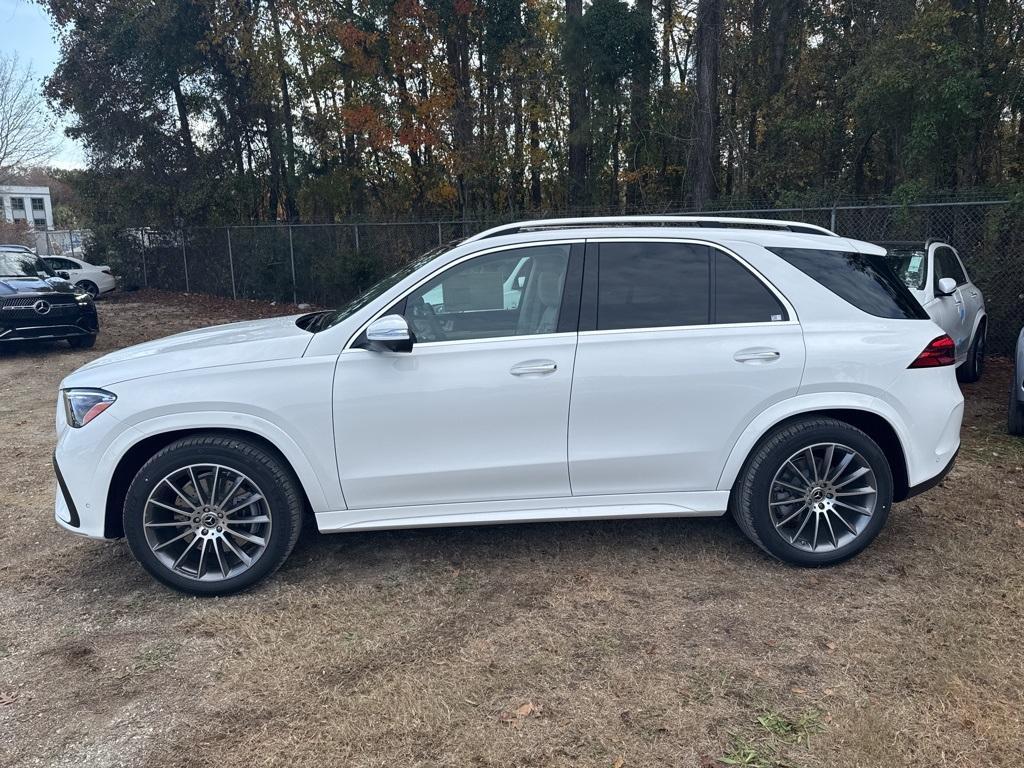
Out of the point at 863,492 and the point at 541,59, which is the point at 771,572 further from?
the point at 541,59

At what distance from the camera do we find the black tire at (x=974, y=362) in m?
8.35

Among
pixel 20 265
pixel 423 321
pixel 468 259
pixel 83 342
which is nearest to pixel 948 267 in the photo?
pixel 468 259

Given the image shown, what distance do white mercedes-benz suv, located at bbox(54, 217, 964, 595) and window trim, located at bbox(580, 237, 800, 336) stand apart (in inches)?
0.4

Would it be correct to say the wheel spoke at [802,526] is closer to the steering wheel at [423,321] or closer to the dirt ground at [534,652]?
the dirt ground at [534,652]

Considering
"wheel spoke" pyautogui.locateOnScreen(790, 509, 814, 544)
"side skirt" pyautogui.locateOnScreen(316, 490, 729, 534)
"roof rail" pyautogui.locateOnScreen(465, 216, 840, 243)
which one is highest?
"roof rail" pyautogui.locateOnScreen(465, 216, 840, 243)

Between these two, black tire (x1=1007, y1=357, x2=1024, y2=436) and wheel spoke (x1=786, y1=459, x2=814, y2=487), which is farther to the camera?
black tire (x1=1007, y1=357, x2=1024, y2=436)

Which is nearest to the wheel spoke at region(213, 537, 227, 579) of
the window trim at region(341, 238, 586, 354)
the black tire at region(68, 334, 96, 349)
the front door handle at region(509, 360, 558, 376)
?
the window trim at region(341, 238, 586, 354)

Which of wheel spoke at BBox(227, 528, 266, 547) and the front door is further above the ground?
the front door

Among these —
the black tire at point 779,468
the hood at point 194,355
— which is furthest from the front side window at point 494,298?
the black tire at point 779,468

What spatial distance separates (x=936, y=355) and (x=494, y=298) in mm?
2382

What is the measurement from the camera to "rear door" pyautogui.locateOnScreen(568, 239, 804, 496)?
389 cm

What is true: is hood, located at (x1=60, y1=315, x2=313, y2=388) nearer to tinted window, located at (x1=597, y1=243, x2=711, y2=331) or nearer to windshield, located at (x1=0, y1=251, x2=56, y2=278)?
tinted window, located at (x1=597, y1=243, x2=711, y2=331)

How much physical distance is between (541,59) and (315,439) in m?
16.1

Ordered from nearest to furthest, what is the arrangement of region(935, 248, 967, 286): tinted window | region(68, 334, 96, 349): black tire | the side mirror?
the side mirror
region(935, 248, 967, 286): tinted window
region(68, 334, 96, 349): black tire
